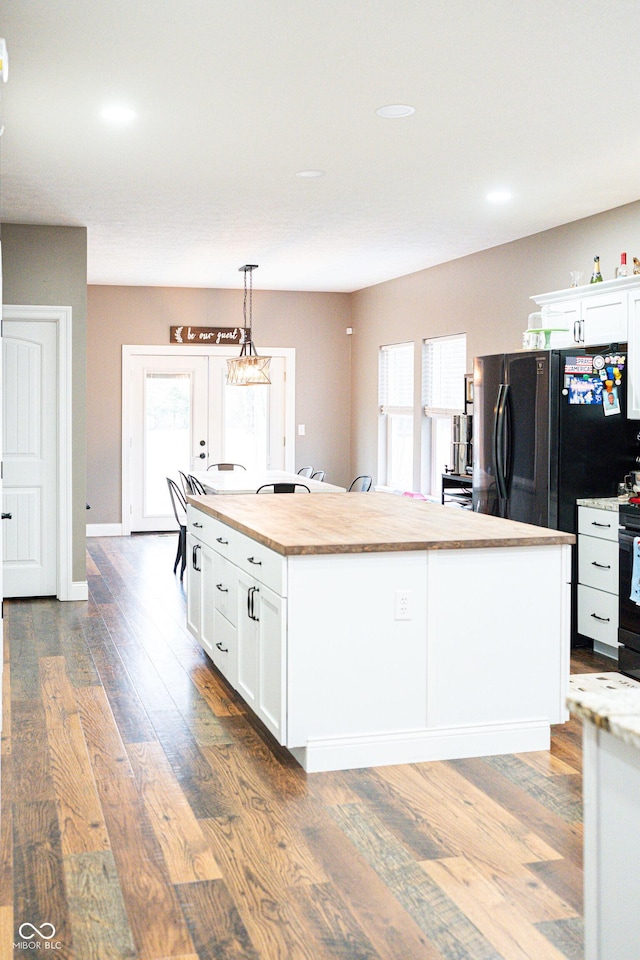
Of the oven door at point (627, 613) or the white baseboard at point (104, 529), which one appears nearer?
the oven door at point (627, 613)

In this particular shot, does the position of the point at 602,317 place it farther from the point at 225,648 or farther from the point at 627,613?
the point at 225,648

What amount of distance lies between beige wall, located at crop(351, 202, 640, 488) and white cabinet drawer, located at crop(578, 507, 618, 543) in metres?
1.62

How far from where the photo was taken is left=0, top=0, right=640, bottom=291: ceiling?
317cm

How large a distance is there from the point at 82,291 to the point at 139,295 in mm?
3588

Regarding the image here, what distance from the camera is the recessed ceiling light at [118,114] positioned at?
4066 millimetres

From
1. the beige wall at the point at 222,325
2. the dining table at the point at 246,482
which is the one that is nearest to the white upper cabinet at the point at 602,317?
the dining table at the point at 246,482

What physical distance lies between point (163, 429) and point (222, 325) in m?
1.31

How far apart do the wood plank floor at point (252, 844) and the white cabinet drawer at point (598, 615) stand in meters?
1.27

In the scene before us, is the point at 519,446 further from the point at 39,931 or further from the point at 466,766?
the point at 39,931

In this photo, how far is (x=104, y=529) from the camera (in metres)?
10.3

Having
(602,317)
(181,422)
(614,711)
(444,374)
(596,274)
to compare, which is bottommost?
(614,711)

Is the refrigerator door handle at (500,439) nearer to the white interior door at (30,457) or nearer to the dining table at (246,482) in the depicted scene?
the dining table at (246,482)

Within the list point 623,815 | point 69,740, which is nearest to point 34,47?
point 69,740

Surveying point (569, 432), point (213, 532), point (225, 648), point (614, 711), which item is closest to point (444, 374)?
point (569, 432)
